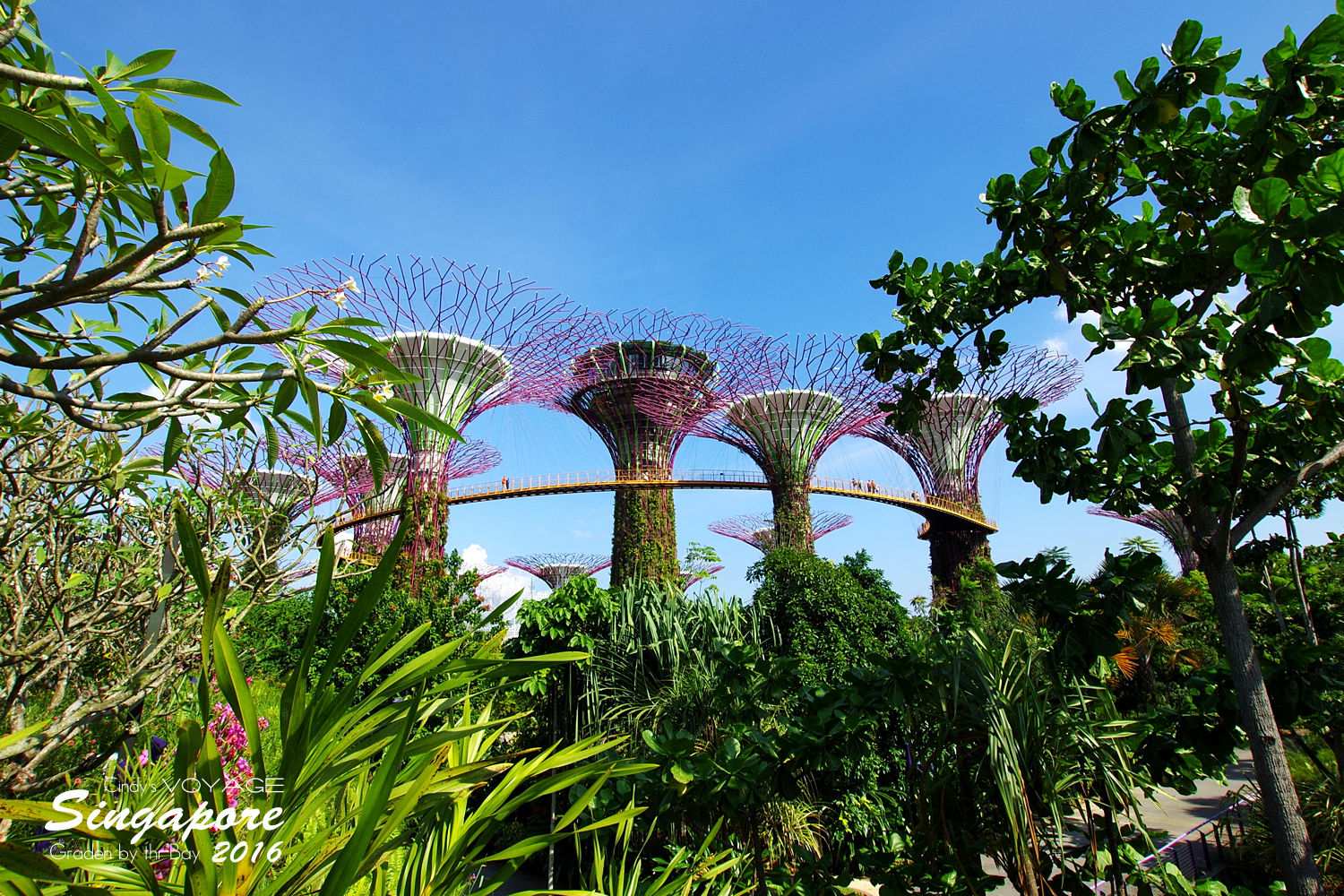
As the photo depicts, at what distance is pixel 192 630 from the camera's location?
10.6 ft

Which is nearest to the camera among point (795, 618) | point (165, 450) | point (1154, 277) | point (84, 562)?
point (165, 450)

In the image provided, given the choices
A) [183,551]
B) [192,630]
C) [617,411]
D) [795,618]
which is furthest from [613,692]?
[617,411]

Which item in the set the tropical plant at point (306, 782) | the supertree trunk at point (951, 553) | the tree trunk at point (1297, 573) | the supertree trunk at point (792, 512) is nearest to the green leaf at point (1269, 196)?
the tropical plant at point (306, 782)

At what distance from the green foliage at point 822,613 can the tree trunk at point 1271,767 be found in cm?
539

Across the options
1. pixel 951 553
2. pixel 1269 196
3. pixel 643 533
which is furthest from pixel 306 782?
pixel 951 553

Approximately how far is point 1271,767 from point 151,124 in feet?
8.10

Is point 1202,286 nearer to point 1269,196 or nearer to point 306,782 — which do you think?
Answer: point 1269,196

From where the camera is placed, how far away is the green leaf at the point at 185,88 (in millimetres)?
918

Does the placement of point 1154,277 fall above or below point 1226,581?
above

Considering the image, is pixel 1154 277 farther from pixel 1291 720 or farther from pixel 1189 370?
pixel 1291 720

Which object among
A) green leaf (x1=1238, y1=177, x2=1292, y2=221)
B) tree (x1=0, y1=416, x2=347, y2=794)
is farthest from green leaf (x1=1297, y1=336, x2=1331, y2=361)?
tree (x1=0, y1=416, x2=347, y2=794)

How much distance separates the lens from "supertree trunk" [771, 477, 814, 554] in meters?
17.8

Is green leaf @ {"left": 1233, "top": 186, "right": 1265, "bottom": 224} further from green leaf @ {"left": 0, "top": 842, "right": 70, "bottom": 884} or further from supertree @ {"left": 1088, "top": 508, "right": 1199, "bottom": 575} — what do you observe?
supertree @ {"left": 1088, "top": 508, "right": 1199, "bottom": 575}

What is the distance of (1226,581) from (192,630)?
4.00 meters
